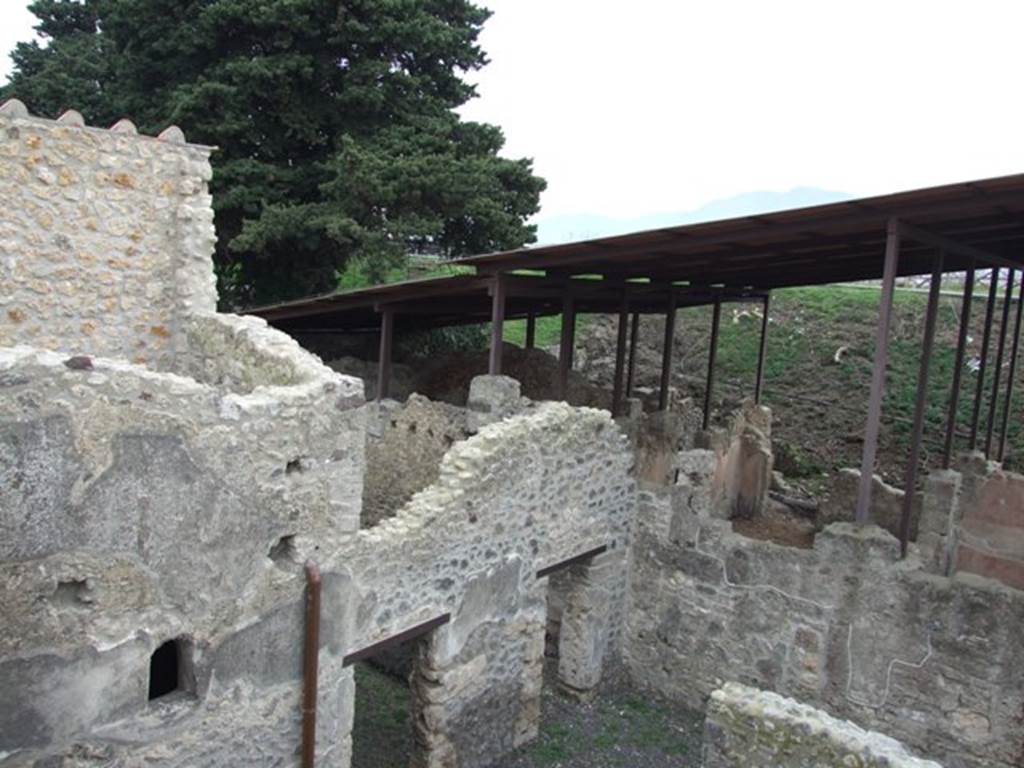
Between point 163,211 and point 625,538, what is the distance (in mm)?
6206

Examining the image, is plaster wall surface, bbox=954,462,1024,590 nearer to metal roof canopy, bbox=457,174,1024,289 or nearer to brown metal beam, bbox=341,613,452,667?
metal roof canopy, bbox=457,174,1024,289

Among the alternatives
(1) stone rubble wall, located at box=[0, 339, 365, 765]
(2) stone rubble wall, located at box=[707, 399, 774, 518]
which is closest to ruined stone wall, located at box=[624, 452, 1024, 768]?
(2) stone rubble wall, located at box=[707, 399, 774, 518]

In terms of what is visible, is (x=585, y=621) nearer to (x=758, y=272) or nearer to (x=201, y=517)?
(x=201, y=517)

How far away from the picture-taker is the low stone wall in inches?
195

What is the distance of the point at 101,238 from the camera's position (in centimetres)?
731

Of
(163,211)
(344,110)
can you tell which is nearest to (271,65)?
(344,110)

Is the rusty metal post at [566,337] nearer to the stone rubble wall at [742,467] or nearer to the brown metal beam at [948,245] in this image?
the stone rubble wall at [742,467]

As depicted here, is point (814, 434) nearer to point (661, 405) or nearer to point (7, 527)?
point (661, 405)

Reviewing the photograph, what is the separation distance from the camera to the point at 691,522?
32.1 feet

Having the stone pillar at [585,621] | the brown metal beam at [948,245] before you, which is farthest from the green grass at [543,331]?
the stone pillar at [585,621]

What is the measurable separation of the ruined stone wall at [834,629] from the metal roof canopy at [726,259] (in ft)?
9.48

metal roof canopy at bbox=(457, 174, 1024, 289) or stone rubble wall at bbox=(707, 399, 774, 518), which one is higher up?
metal roof canopy at bbox=(457, 174, 1024, 289)

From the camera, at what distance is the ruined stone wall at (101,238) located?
6.79 meters

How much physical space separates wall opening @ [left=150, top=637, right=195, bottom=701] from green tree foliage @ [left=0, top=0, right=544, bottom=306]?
33.0 feet
